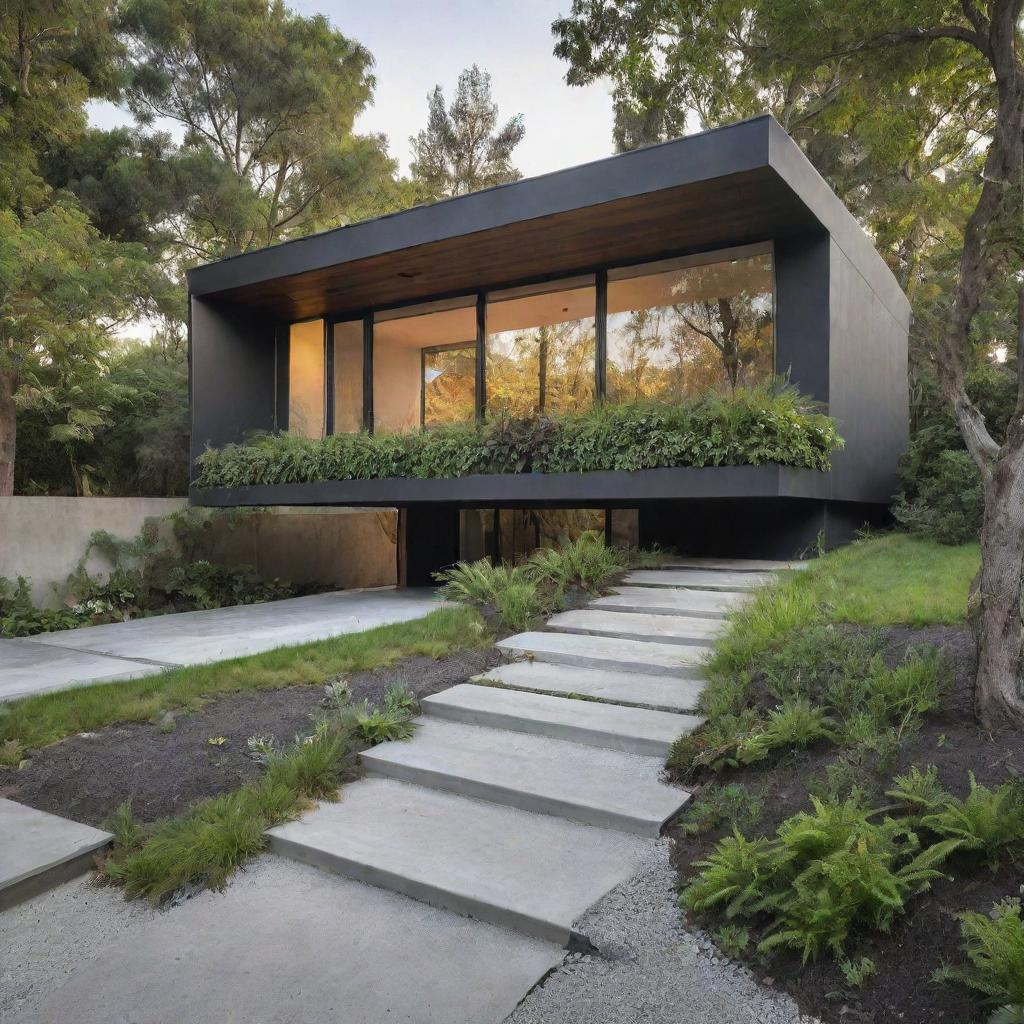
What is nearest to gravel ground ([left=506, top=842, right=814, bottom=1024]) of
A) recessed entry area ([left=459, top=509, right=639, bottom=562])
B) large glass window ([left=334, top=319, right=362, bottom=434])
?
recessed entry area ([left=459, top=509, right=639, bottom=562])

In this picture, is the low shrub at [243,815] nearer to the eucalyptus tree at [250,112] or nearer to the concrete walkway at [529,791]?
the concrete walkway at [529,791]

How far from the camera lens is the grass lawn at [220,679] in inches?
176

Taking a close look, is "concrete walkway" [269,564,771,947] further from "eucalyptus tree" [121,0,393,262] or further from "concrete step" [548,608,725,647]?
"eucalyptus tree" [121,0,393,262]

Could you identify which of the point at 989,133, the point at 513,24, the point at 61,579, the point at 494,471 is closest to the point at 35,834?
the point at 494,471

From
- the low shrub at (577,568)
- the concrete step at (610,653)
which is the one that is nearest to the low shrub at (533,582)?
the low shrub at (577,568)

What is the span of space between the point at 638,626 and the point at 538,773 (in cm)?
243

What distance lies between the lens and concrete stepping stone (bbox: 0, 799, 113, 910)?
9.85 feet

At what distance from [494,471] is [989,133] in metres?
10.6

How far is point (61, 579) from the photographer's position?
9.47 metres

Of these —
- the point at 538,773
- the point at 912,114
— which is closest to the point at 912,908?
the point at 538,773

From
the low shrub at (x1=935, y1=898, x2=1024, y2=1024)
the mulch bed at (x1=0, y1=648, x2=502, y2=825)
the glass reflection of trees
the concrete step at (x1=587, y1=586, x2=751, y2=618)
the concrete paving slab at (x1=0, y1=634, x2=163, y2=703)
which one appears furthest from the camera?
the glass reflection of trees

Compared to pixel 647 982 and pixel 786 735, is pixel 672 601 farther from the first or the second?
pixel 647 982

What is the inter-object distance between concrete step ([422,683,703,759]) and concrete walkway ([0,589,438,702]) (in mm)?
2351

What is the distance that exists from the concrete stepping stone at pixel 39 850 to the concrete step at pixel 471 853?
762 millimetres
